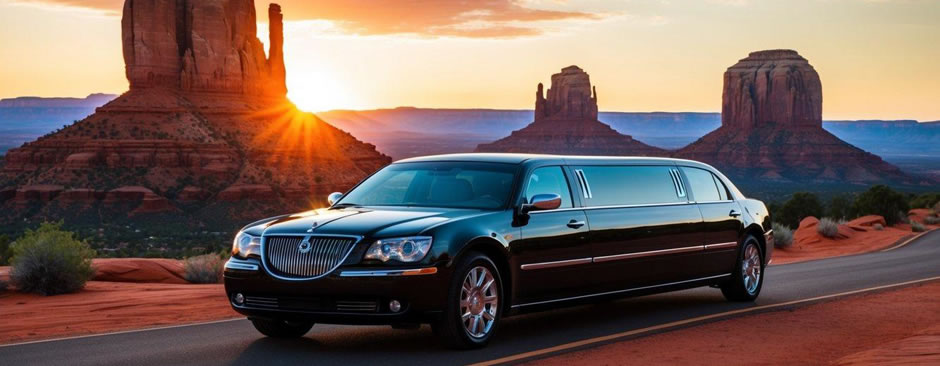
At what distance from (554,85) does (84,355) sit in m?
186

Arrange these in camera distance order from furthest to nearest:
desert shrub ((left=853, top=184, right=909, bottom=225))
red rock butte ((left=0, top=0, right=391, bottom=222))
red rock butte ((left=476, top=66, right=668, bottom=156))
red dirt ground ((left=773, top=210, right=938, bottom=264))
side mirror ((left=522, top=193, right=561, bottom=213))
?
red rock butte ((left=476, top=66, right=668, bottom=156)) < red rock butte ((left=0, top=0, right=391, bottom=222)) < desert shrub ((left=853, top=184, right=909, bottom=225)) < red dirt ground ((left=773, top=210, right=938, bottom=264)) < side mirror ((left=522, top=193, right=561, bottom=213))

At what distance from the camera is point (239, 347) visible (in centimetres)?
936

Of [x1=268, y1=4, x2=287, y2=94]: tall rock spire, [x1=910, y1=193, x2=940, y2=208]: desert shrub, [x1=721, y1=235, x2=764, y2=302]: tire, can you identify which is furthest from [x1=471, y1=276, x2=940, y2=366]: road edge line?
[x1=268, y1=4, x2=287, y2=94]: tall rock spire

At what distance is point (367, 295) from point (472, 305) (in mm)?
940

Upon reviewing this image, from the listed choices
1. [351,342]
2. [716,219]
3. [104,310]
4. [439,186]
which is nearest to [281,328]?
[351,342]

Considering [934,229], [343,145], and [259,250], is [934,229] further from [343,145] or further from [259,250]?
[343,145]

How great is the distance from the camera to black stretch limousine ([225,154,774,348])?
8.57m

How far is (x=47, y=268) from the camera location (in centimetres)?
1380

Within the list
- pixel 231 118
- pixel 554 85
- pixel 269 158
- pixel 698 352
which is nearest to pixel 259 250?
pixel 698 352

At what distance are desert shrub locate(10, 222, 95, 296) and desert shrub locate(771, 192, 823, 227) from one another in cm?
4239

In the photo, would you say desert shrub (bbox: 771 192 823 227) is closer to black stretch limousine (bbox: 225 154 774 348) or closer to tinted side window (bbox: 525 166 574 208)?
black stretch limousine (bbox: 225 154 774 348)

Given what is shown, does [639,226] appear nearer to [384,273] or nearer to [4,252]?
[384,273]

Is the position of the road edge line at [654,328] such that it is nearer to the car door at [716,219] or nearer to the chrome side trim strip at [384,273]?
the car door at [716,219]

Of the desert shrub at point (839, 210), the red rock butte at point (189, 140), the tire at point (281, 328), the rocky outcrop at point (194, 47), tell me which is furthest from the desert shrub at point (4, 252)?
the rocky outcrop at point (194, 47)
